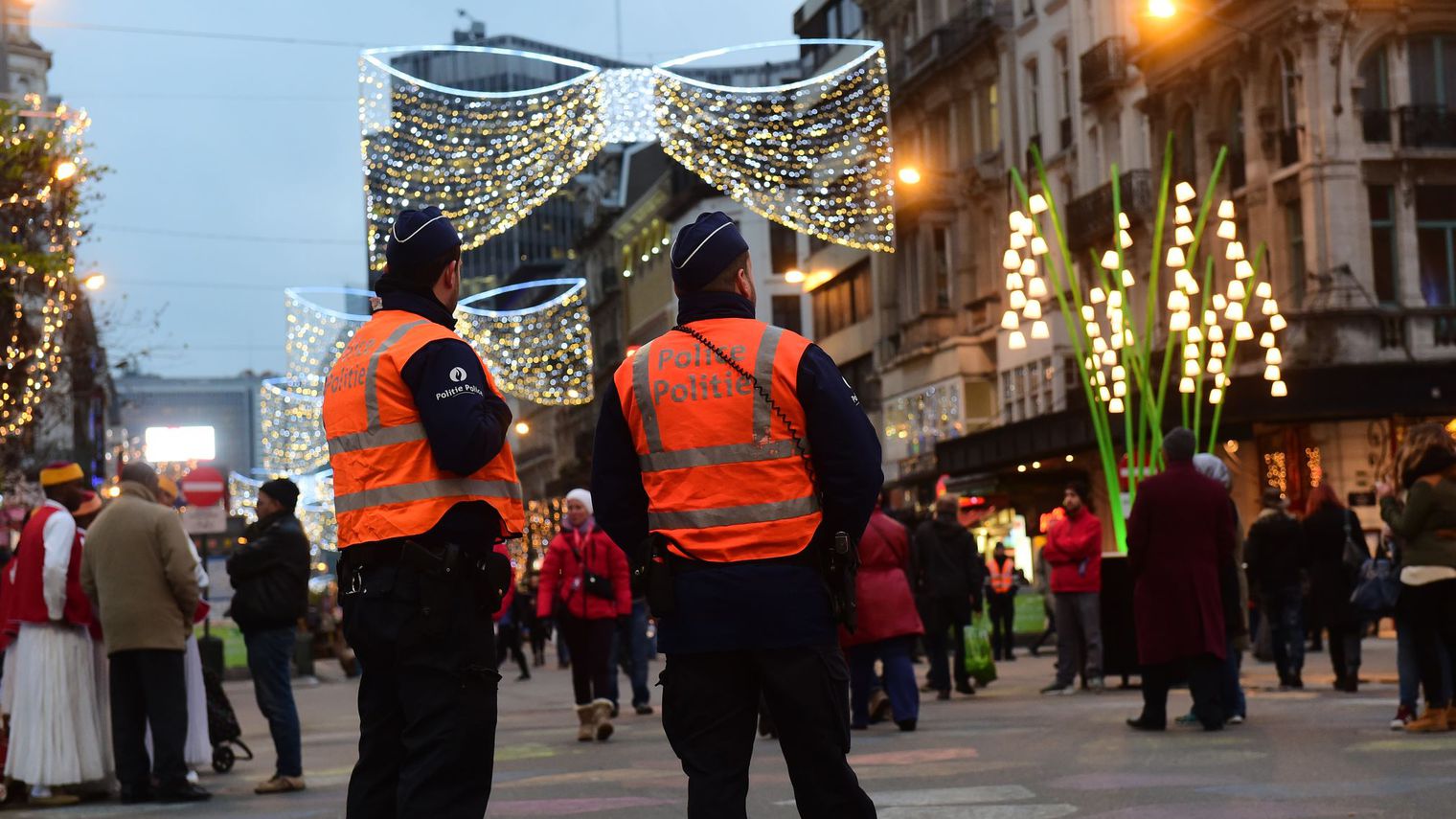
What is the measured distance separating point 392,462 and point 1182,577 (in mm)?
8504

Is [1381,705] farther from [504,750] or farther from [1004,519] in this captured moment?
[1004,519]

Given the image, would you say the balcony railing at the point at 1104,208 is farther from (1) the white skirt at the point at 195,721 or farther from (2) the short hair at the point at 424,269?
(2) the short hair at the point at 424,269

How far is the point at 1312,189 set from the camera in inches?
1511

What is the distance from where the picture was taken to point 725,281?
270 inches

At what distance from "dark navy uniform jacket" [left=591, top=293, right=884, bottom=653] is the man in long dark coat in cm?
799

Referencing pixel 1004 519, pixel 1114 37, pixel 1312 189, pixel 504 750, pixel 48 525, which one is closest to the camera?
pixel 48 525

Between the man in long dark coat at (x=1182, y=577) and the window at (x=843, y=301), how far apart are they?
164ft

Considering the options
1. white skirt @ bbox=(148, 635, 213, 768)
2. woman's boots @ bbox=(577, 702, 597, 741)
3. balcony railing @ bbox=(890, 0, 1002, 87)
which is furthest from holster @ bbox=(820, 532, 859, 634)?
balcony railing @ bbox=(890, 0, 1002, 87)

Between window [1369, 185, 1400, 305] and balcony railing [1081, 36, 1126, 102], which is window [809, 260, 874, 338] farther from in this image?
window [1369, 185, 1400, 305]

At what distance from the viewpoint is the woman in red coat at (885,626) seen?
1616 centimetres

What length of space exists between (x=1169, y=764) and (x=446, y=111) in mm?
15322

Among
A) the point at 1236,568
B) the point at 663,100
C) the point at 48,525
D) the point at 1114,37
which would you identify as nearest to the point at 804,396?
the point at 48,525

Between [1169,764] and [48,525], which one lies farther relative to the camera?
[48,525]

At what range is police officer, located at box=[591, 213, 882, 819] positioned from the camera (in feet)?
20.7
